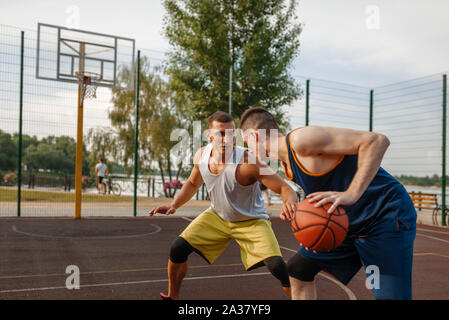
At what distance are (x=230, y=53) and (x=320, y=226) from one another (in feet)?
42.5

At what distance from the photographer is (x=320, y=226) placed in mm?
2250

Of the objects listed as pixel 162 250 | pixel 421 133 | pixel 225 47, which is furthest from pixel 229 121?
pixel 225 47

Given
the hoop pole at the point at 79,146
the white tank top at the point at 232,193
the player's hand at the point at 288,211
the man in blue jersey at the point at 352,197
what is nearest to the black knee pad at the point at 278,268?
the white tank top at the point at 232,193

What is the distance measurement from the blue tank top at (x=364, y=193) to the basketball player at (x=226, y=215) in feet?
2.79

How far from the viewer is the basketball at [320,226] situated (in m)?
2.24

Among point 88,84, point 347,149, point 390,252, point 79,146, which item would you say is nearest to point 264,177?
point 347,149

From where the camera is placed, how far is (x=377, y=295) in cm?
224

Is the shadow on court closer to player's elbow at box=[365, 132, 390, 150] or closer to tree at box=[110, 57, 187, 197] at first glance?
player's elbow at box=[365, 132, 390, 150]

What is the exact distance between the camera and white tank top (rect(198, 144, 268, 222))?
3.38 m

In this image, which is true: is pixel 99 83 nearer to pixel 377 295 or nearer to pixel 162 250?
pixel 162 250

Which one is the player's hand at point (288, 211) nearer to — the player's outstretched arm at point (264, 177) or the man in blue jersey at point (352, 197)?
the man in blue jersey at point (352, 197)

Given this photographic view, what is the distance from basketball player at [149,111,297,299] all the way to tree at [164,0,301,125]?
10.4 metres

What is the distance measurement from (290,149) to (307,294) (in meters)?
0.96

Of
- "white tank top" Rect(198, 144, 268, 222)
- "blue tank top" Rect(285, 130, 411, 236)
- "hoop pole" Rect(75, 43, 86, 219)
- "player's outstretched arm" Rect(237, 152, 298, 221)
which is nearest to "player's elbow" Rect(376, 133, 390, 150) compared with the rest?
"blue tank top" Rect(285, 130, 411, 236)
